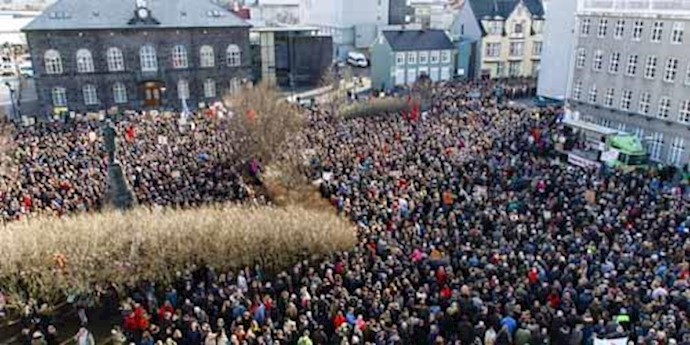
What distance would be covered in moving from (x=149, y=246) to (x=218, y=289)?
320cm

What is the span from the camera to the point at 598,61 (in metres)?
39.0

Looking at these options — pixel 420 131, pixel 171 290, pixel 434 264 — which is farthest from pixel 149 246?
pixel 420 131

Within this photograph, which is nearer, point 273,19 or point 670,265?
point 670,265

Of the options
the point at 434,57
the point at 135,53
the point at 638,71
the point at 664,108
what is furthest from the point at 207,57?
the point at 664,108

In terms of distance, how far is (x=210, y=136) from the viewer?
34.6 m

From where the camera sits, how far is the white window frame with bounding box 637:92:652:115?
3544 cm

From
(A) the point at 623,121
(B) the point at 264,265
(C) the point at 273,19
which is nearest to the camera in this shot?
(B) the point at 264,265

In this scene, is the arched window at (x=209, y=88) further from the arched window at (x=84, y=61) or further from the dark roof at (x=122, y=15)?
the arched window at (x=84, y=61)

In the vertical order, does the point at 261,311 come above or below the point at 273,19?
below

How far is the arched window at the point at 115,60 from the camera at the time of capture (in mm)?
47562

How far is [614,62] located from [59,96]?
40.3 meters

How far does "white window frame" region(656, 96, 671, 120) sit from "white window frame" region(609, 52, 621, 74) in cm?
400

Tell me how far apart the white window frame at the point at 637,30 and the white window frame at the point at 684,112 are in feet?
16.2

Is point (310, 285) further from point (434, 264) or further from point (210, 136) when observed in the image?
point (210, 136)
